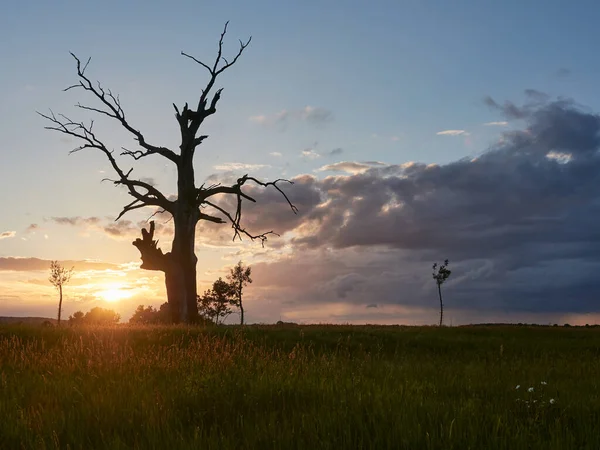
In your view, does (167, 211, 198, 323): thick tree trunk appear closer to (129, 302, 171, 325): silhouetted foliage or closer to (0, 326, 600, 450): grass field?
(129, 302, 171, 325): silhouetted foliage

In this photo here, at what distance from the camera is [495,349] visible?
2245cm

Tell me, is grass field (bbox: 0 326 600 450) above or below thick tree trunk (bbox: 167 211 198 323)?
below

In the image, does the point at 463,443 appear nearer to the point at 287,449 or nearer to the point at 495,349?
the point at 287,449

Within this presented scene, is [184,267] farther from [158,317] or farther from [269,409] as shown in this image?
[269,409]

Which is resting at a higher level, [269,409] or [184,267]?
[184,267]

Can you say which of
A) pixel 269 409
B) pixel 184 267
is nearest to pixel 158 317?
pixel 184 267

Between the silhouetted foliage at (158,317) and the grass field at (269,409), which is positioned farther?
the silhouetted foliage at (158,317)

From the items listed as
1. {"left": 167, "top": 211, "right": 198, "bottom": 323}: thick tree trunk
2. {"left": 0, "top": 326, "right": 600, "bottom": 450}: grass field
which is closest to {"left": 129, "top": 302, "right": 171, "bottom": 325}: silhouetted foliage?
{"left": 167, "top": 211, "right": 198, "bottom": 323}: thick tree trunk

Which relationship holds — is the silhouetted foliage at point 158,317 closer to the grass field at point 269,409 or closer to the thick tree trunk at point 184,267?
the thick tree trunk at point 184,267

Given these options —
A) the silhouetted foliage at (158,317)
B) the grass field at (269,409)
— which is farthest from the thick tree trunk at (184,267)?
the grass field at (269,409)

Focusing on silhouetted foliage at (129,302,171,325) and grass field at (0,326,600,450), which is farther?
silhouetted foliage at (129,302,171,325)

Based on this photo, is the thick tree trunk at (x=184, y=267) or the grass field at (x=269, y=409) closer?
the grass field at (x=269, y=409)

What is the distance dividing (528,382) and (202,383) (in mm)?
6409

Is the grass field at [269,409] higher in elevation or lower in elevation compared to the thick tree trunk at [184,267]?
lower
